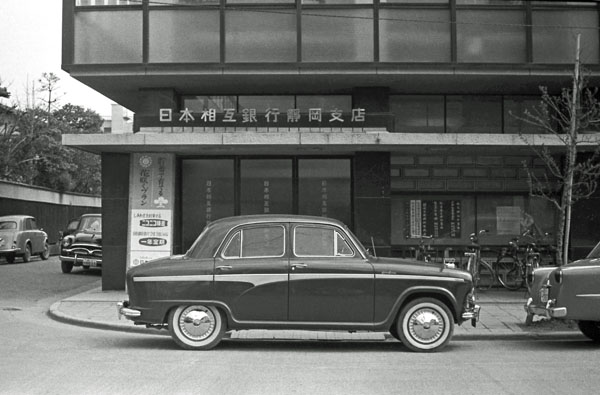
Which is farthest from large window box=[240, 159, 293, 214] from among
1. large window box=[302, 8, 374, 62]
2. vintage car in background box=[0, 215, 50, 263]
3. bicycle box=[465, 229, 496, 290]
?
vintage car in background box=[0, 215, 50, 263]

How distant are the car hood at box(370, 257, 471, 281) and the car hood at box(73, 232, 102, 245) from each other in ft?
47.0

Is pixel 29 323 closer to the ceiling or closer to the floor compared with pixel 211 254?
closer to the floor

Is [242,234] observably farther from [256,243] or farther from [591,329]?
[591,329]

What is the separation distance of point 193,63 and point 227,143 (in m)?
2.08

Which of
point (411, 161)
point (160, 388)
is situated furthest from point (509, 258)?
point (160, 388)

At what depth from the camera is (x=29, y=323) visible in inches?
498

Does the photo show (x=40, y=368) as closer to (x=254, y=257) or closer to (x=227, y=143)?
(x=254, y=257)

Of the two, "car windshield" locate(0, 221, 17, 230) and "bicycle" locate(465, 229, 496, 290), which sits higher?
"car windshield" locate(0, 221, 17, 230)

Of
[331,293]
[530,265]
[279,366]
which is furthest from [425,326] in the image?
[530,265]

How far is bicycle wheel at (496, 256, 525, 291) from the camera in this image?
16812 mm

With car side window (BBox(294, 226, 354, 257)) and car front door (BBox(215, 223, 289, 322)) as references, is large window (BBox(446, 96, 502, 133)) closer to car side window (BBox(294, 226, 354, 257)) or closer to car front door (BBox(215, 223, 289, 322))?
car side window (BBox(294, 226, 354, 257))

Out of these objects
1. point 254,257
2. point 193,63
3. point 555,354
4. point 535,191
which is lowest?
point 555,354

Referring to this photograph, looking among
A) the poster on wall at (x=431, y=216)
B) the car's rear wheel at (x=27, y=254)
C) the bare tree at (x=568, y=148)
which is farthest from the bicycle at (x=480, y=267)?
the car's rear wheel at (x=27, y=254)

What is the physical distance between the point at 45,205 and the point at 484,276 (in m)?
24.8
